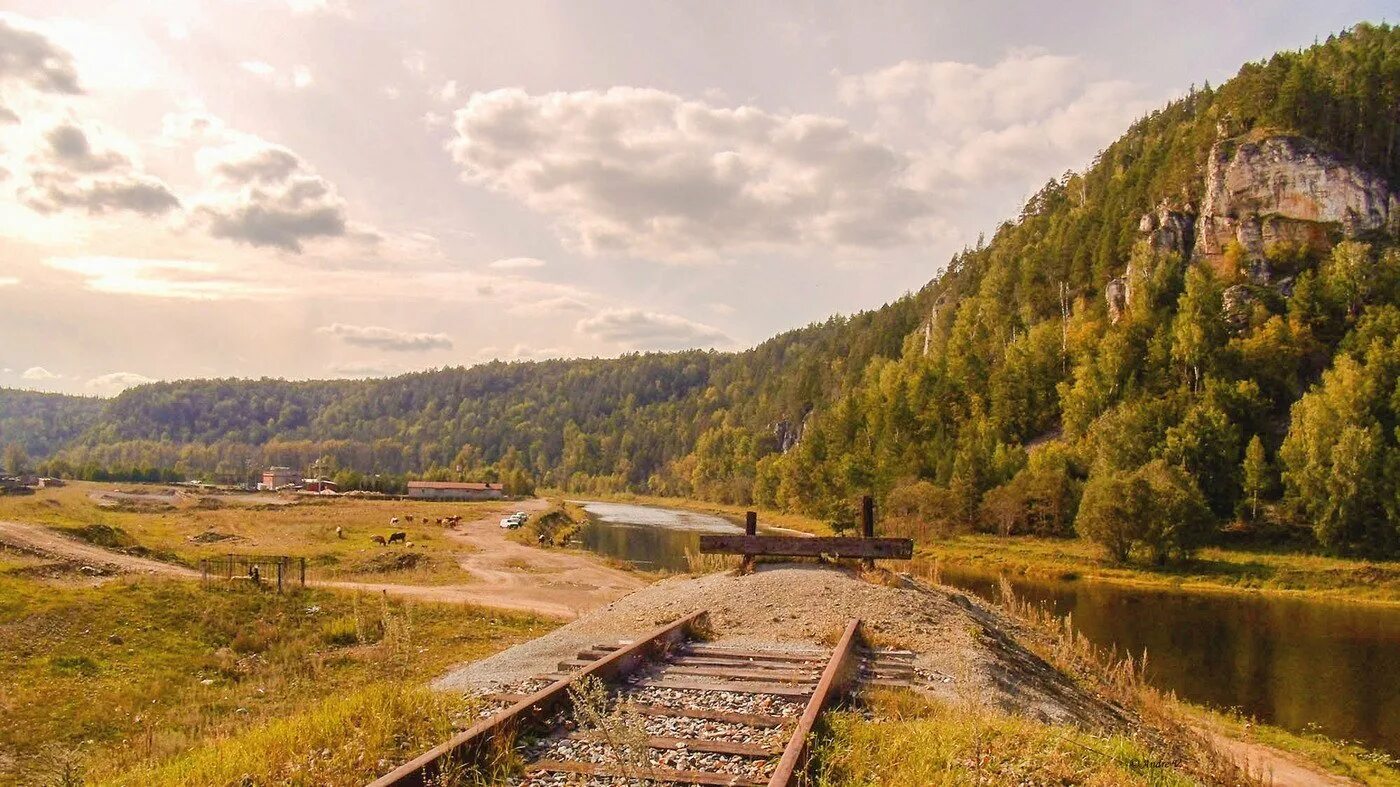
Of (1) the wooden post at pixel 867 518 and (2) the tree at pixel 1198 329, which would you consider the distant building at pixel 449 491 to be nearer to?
(2) the tree at pixel 1198 329

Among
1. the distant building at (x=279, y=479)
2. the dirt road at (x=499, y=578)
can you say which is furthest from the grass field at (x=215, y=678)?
the distant building at (x=279, y=479)

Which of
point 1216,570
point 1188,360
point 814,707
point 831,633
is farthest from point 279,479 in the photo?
point 814,707

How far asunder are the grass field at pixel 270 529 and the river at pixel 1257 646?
58.8ft

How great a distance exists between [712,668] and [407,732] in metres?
4.93

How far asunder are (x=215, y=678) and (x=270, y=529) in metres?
55.5

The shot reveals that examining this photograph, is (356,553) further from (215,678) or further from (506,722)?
(506,722)

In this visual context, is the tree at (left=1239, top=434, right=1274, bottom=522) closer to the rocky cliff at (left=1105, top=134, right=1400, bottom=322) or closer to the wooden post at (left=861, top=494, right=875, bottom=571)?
the rocky cliff at (left=1105, top=134, right=1400, bottom=322)

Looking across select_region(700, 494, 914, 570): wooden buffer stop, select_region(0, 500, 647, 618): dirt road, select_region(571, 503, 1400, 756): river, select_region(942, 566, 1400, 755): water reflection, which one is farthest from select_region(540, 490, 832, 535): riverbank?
select_region(700, 494, 914, 570): wooden buffer stop

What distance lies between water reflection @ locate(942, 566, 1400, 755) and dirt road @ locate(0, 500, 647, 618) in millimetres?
21090

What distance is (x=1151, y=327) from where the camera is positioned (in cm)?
9925

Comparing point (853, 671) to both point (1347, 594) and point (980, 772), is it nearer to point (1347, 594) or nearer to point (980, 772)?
point (980, 772)

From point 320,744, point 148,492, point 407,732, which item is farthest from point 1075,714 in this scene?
point 148,492

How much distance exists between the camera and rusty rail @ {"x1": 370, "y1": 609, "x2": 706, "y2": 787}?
22.7ft

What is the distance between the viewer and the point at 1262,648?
33.9 metres
